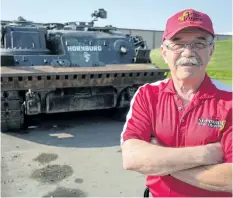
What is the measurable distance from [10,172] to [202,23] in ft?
12.7

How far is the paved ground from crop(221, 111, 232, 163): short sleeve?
2491 mm

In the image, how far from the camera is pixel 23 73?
6.78 metres

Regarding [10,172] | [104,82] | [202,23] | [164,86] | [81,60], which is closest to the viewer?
[202,23]

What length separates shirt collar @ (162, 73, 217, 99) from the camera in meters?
Answer: 2.04

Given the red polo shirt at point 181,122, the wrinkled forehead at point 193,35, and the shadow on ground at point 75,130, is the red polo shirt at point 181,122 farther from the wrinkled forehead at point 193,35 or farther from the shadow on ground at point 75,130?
the shadow on ground at point 75,130

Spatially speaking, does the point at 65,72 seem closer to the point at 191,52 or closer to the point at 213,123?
the point at 191,52

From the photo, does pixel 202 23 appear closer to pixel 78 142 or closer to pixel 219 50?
pixel 78 142

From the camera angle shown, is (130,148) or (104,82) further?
(104,82)

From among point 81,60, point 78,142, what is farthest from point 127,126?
point 81,60

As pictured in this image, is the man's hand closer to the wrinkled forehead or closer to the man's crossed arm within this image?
the man's crossed arm

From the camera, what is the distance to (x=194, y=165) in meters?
1.93

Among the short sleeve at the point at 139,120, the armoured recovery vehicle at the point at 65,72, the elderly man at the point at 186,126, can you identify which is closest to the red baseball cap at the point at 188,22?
the elderly man at the point at 186,126

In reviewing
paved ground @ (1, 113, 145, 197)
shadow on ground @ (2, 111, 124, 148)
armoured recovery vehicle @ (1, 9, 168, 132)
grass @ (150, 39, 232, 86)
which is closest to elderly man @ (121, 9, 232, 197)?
paved ground @ (1, 113, 145, 197)

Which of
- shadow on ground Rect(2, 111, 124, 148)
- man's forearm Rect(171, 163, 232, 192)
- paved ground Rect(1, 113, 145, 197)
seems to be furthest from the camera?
shadow on ground Rect(2, 111, 124, 148)
